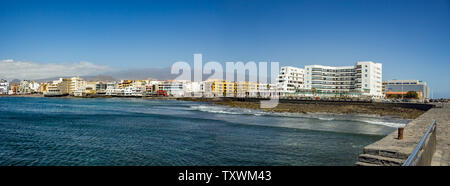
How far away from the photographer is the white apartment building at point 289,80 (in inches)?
4520

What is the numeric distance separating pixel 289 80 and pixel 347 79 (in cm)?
2148

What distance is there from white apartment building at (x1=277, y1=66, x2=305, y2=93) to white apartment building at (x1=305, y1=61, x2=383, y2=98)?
6.10 metres

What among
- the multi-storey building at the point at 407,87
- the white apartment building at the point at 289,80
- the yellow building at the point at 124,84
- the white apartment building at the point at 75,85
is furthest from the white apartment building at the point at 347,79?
the white apartment building at the point at 75,85

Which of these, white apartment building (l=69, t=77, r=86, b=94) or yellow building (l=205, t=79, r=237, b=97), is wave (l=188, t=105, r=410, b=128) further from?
white apartment building (l=69, t=77, r=86, b=94)

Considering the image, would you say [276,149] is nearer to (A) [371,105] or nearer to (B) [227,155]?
(B) [227,155]

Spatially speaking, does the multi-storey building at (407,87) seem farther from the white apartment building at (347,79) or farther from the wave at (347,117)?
the wave at (347,117)

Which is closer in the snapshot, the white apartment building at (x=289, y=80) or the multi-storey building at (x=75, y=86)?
the white apartment building at (x=289, y=80)

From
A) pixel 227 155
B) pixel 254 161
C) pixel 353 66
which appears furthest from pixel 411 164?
pixel 353 66

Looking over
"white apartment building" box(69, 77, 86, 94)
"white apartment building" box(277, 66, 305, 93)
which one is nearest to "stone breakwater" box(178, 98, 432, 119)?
"white apartment building" box(277, 66, 305, 93)

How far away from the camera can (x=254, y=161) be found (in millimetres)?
13109

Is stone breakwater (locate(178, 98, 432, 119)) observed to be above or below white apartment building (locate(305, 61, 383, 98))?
below

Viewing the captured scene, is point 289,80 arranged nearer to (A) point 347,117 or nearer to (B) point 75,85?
(A) point 347,117

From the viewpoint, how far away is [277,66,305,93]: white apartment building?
115 metres

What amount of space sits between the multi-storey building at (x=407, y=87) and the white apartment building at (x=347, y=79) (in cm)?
2082
